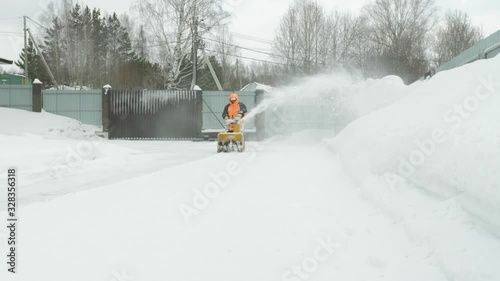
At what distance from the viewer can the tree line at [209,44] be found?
100 feet

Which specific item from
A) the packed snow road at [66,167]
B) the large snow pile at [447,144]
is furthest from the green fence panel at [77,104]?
the large snow pile at [447,144]

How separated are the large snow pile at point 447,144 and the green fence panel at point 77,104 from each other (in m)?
17.3

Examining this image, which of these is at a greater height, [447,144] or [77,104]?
[77,104]

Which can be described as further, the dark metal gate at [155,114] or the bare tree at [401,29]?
the bare tree at [401,29]

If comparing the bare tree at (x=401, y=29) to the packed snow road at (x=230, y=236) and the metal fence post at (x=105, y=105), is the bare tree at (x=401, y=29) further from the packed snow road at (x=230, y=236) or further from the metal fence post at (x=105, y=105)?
the packed snow road at (x=230, y=236)

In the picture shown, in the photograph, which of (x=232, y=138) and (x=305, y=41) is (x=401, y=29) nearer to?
(x=305, y=41)

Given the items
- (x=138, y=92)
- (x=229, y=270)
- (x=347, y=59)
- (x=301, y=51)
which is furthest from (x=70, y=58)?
(x=229, y=270)

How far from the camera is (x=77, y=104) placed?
21.0m

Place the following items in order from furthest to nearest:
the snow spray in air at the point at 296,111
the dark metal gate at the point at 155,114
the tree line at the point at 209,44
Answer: the tree line at the point at 209,44 < the dark metal gate at the point at 155,114 < the snow spray in air at the point at 296,111

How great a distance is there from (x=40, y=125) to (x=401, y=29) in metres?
36.1

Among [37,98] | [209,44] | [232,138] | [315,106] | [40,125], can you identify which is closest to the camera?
[232,138]

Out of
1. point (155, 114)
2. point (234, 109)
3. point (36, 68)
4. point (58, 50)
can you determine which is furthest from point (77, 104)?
point (36, 68)

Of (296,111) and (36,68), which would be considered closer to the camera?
(296,111)

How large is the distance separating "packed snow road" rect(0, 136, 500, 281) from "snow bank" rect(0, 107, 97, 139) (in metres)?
12.7
